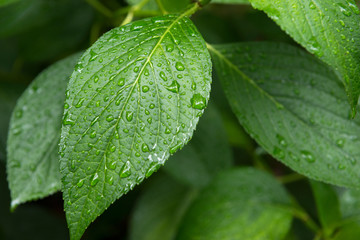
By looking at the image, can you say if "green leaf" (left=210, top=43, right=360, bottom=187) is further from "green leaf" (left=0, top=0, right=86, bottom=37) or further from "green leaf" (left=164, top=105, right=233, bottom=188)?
"green leaf" (left=0, top=0, right=86, bottom=37)

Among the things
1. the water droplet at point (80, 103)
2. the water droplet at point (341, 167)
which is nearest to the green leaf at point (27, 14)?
the water droplet at point (80, 103)

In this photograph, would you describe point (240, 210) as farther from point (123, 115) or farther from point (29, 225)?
point (29, 225)

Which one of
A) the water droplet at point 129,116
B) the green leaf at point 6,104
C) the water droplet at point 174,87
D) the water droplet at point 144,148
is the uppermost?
the water droplet at point 174,87

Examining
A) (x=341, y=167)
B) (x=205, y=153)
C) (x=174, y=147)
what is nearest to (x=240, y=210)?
(x=205, y=153)

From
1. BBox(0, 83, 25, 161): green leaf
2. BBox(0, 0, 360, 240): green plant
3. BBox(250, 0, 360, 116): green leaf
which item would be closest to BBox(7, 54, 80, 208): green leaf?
BBox(0, 0, 360, 240): green plant

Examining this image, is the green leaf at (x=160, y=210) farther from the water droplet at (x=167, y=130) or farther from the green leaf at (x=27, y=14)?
the water droplet at (x=167, y=130)

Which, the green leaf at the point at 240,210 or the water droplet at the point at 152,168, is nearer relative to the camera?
the water droplet at the point at 152,168

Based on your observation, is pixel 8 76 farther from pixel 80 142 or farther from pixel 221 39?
pixel 80 142
